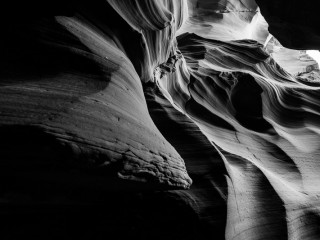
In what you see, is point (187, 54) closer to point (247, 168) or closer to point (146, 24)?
point (146, 24)

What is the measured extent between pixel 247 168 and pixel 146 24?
214 centimetres

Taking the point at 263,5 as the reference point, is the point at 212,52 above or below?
below

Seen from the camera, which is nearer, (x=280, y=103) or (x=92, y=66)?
(x=92, y=66)

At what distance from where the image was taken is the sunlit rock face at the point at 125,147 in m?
2.28

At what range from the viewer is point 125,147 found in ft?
8.16

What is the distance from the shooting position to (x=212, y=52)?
6863mm

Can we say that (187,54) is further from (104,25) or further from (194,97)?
(104,25)

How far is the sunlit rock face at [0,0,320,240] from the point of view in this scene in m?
2.28

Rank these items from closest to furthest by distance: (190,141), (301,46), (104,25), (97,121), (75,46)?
(97,121), (75,46), (104,25), (190,141), (301,46)

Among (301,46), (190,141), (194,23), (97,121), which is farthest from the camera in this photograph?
(194,23)

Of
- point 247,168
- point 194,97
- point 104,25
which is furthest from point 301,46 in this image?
point 104,25

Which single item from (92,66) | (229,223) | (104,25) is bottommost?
(229,223)

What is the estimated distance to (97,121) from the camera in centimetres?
246

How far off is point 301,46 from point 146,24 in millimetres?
3904
